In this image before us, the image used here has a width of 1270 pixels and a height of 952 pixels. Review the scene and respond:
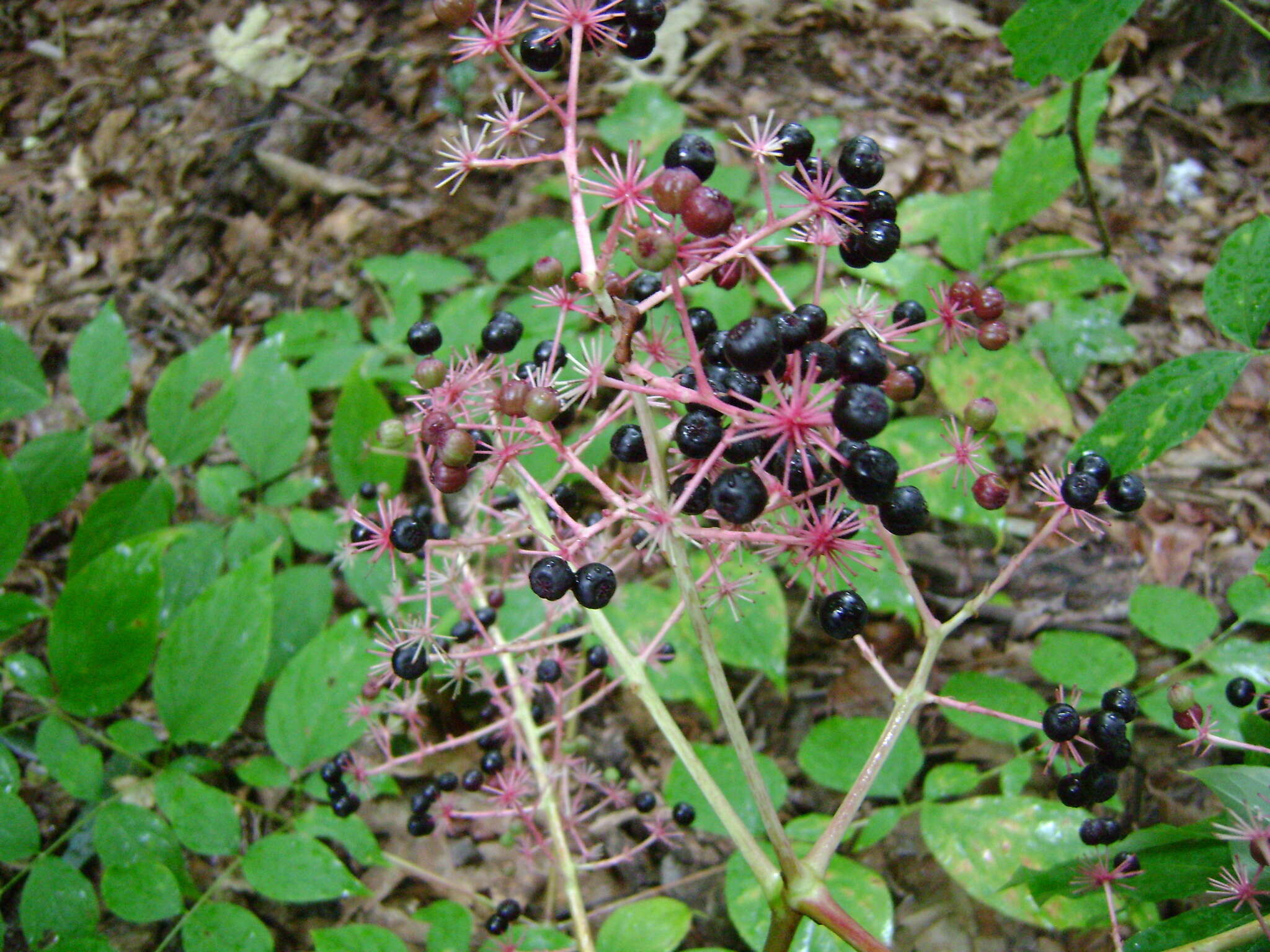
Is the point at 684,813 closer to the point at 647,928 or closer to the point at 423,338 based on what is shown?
the point at 647,928

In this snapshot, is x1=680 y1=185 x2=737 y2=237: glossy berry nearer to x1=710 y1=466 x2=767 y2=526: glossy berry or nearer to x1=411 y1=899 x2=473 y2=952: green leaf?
x1=710 y1=466 x2=767 y2=526: glossy berry

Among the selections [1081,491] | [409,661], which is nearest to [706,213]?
[1081,491]

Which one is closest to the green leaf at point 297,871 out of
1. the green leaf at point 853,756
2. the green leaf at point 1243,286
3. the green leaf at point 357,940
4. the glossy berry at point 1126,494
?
the green leaf at point 357,940

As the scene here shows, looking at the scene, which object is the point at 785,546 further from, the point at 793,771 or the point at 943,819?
the point at 793,771

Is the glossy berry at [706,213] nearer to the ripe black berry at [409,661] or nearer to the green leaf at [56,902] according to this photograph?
the ripe black berry at [409,661]

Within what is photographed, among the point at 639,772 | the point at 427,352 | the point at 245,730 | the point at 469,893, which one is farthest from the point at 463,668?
the point at 245,730
